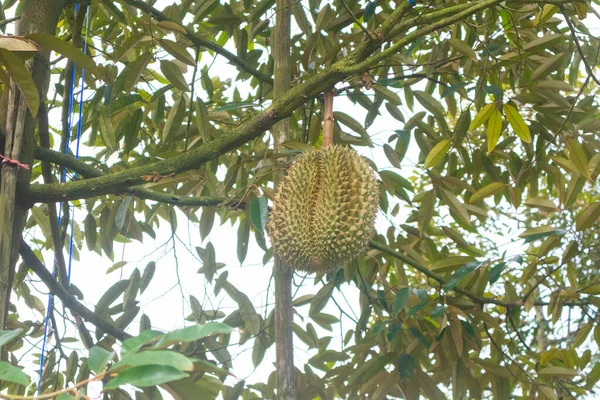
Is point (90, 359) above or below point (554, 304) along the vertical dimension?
below

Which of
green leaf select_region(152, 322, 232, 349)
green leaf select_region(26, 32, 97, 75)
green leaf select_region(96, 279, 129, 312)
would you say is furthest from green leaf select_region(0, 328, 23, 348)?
green leaf select_region(96, 279, 129, 312)

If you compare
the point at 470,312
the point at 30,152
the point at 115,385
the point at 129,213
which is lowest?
the point at 115,385

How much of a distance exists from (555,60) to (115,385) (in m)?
1.47

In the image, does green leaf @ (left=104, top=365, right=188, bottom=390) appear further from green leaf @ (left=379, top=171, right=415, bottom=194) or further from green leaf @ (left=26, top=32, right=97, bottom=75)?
green leaf @ (left=379, top=171, right=415, bottom=194)

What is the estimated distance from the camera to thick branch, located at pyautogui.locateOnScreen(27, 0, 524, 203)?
1174 millimetres

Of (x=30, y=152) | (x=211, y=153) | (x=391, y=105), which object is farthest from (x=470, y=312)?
(x=30, y=152)

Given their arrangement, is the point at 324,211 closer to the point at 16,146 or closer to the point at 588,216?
the point at 16,146

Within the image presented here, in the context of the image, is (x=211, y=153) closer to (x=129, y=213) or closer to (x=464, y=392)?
(x=129, y=213)

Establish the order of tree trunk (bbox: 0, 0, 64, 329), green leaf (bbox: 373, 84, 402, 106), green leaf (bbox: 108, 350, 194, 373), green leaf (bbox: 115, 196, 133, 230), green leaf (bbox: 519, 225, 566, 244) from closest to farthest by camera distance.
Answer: green leaf (bbox: 108, 350, 194, 373) → tree trunk (bbox: 0, 0, 64, 329) → green leaf (bbox: 115, 196, 133, 230) → green leaf (bbox: 519, 225, 566, 244) → green leaf (bbox: 373, 84, 402, 106)

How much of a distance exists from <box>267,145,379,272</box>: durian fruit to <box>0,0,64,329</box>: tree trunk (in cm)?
46

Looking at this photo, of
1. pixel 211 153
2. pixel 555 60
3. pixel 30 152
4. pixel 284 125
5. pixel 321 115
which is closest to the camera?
pixel 211 153

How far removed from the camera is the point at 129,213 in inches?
74.6

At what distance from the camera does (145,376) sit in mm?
528

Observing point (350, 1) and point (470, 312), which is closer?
point (470, 312)
